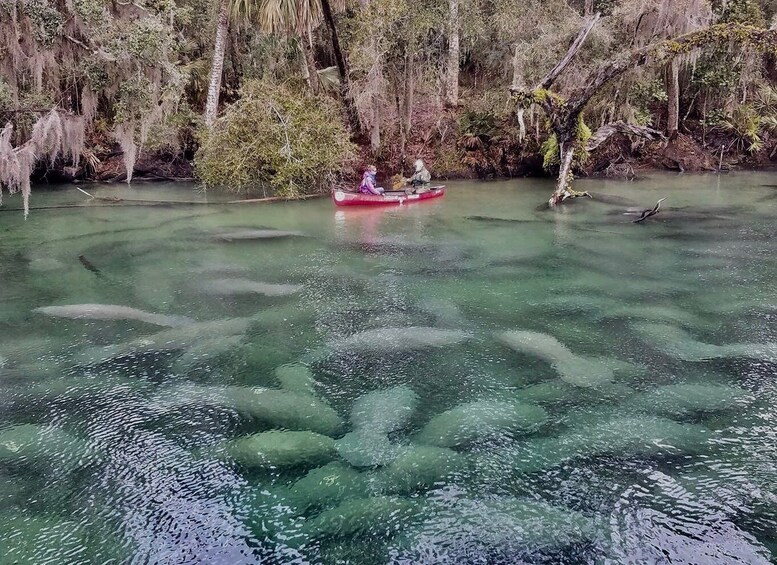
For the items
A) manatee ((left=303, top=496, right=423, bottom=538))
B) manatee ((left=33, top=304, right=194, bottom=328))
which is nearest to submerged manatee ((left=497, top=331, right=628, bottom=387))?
manatee ((left=303, top=496, right=423, bottom=538))

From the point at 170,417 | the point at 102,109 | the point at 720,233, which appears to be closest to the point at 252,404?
the point at 170,417

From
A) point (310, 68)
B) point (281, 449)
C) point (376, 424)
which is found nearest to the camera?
point (281, 449)

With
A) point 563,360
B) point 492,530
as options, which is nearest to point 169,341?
point 563,360

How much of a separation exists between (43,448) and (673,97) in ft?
70.0

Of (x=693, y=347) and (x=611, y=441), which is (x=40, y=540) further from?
(x=693, y=347)

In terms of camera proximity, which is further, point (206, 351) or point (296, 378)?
point (206, 351)

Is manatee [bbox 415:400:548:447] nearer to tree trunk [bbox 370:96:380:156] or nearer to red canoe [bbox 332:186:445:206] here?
red canoe [bbox 332:186:445:206]

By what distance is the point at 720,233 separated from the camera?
11.9 meters

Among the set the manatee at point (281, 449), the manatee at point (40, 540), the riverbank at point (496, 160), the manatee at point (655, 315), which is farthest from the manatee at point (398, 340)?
the riverbank at point (496, 160)

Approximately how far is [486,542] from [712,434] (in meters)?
2.31

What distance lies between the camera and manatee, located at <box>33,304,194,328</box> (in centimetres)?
751

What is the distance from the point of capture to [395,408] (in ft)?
17.7

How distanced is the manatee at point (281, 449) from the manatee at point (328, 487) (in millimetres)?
132

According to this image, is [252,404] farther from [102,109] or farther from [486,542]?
[102,109]
